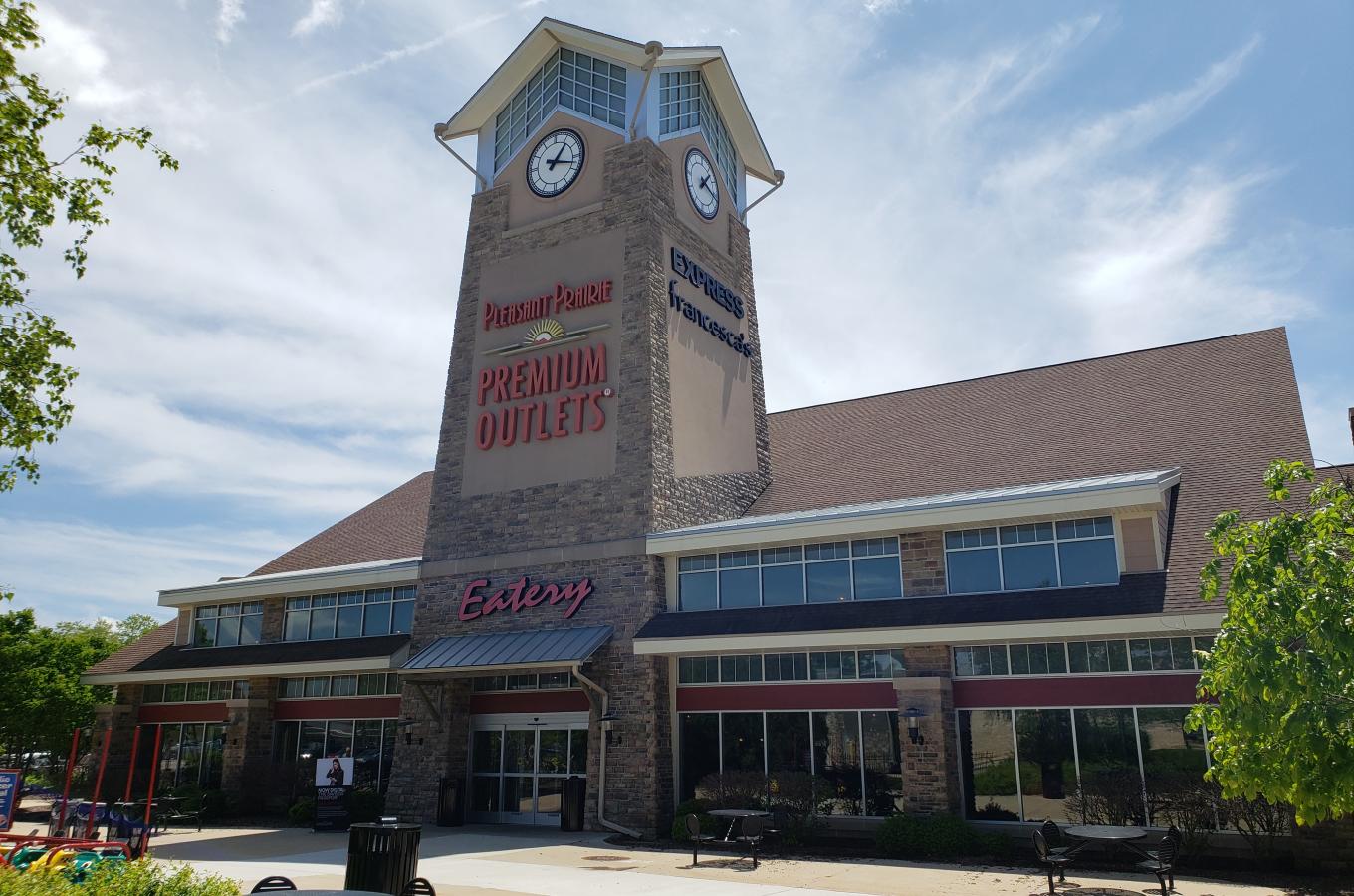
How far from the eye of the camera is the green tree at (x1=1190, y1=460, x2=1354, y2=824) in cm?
984

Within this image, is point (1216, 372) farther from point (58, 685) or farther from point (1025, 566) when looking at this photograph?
point (58, 685)

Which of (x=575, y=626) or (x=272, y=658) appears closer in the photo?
(x=575, y=626)

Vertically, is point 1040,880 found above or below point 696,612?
below

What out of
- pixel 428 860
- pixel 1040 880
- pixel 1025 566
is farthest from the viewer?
pixel 1025 566

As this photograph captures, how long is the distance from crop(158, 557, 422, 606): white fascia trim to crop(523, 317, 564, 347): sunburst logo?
6.47 metres

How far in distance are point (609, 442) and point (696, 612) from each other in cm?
468

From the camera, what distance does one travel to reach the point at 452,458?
2725 centimetres

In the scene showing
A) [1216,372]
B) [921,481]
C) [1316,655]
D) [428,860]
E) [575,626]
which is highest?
[1216,372]

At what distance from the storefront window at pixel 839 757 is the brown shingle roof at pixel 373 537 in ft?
45.9

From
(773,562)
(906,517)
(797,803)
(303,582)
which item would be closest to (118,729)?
(303,582)

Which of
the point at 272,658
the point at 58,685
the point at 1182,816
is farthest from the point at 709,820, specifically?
the point at 58,685

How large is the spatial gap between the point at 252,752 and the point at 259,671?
2.30m

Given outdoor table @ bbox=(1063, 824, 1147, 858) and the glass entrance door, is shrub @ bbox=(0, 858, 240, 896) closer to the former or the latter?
outdoor table @ bbox=(1063, 824, 1147, 858)

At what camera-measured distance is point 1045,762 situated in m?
18.4
